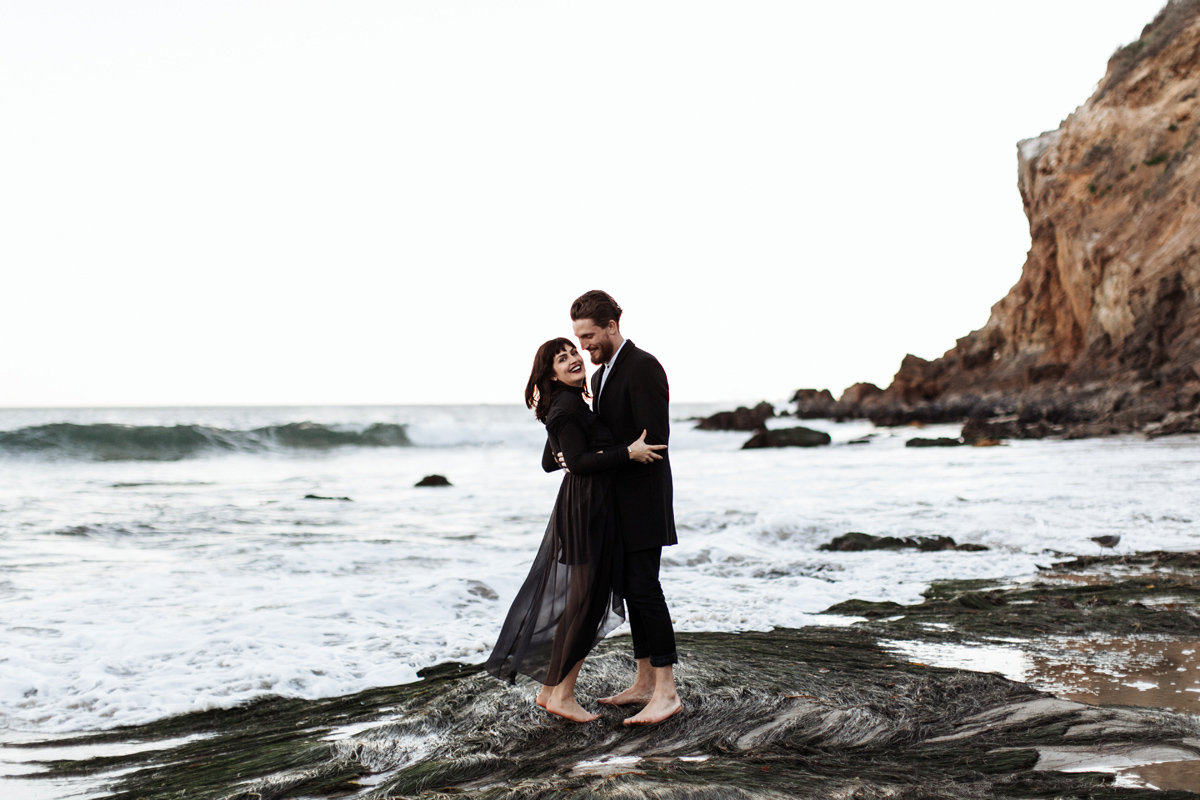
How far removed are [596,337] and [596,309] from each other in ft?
0.37

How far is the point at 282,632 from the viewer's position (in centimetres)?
543

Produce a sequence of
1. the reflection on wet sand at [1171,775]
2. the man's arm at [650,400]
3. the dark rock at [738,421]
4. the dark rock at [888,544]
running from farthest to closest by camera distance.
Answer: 1. the dark rock at [738,421]
2. the dark rock at [888,544]
3. the man's arm at [650,400]
4. the reflection on wet sand at [1171,775]

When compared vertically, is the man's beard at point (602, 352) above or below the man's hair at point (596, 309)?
below

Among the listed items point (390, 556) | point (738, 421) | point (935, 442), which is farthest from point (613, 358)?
point (738, 421)

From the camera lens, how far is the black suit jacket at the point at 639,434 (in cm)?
330

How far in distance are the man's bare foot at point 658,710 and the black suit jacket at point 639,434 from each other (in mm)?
615

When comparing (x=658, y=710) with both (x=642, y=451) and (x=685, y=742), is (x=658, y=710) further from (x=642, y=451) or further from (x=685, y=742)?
(x=642, y=451)

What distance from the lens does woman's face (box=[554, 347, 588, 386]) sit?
132 inches

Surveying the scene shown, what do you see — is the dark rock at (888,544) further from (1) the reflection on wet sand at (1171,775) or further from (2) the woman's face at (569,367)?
(2) the woman's face at (569,367)

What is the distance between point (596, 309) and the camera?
3.34 m

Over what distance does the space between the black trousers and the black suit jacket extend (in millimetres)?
64

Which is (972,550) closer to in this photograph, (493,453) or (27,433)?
(493,453)

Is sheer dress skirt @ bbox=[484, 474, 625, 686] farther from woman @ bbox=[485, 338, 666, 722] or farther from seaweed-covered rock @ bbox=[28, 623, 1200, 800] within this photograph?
seaweed-covered rock @ bbox=[28, 623, 1200, 800]

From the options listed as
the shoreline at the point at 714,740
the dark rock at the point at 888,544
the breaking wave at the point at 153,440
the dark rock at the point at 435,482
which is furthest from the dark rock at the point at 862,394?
the shoreline at the point at 714,740
